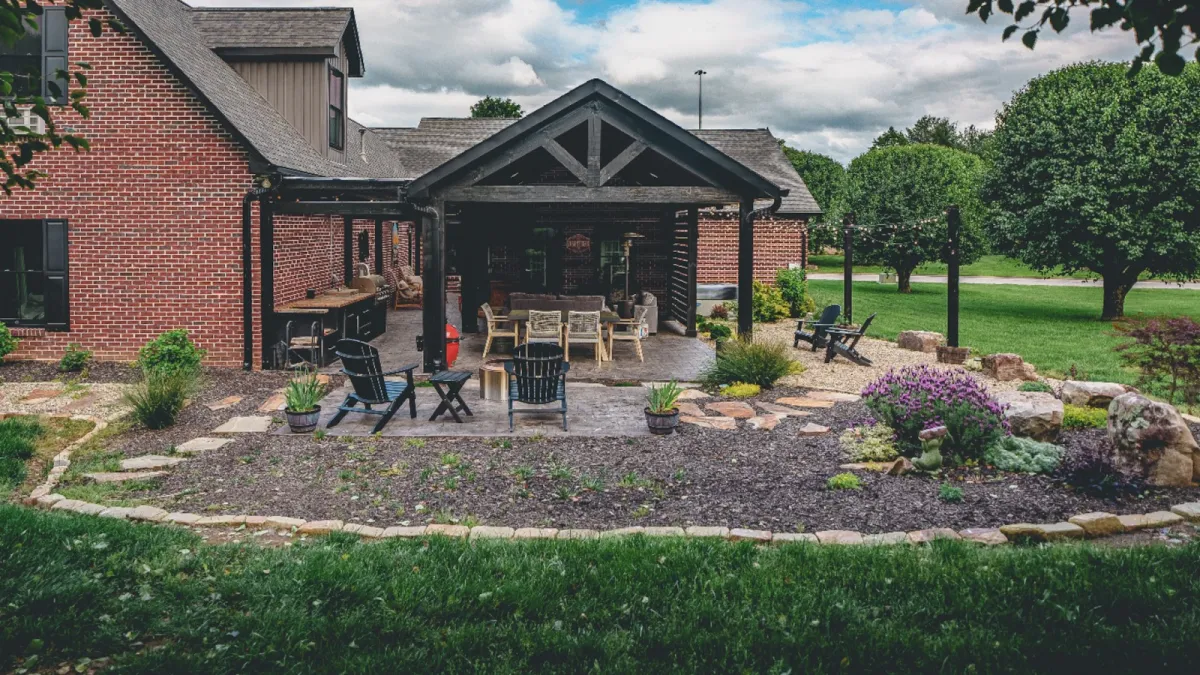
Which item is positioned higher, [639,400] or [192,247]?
[192,247]

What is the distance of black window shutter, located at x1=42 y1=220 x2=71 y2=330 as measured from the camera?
540 inches

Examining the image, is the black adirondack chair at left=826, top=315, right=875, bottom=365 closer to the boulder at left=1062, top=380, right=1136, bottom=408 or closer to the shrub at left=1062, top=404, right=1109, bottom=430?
the boulder at left=1062, top=380, right=1136, bottom=408

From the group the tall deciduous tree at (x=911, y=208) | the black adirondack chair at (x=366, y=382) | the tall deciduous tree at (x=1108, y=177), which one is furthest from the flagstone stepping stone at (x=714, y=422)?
the tall deciduous tree at (x=911, y=208)

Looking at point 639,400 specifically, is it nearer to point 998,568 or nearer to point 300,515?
point 300,515

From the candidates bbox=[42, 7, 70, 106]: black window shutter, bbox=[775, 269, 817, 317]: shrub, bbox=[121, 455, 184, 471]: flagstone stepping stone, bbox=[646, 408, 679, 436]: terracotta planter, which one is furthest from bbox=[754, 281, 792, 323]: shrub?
bbox=[121, 455, 184, 471]: flagstone stepping stone

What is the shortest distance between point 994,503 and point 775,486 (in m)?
1.67

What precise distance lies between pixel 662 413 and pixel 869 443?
213 centimetres

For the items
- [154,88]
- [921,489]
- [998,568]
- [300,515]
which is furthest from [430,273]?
[998,568]

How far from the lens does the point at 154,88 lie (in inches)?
535

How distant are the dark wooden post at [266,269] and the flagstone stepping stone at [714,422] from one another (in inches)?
276

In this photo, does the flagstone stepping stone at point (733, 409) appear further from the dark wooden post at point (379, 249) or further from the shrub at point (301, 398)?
the dark wooden post at point (379, 249)

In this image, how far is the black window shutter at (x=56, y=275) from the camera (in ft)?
45.0

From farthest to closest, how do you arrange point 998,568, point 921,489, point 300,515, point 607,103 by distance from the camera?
point 607,103 → point 921,489 → point 300,515 → point 998,568

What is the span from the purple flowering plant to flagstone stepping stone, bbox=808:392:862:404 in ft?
8.22
